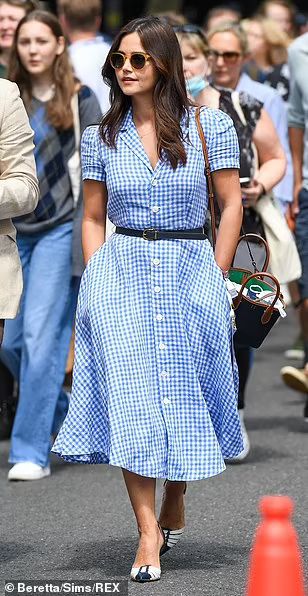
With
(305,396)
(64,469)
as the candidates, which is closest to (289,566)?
(64,469)

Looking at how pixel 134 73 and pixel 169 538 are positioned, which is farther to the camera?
pixel 169 538

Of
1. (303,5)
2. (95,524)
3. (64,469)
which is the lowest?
(303,5)

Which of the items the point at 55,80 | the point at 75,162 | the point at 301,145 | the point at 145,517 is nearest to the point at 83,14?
the point at 301,145

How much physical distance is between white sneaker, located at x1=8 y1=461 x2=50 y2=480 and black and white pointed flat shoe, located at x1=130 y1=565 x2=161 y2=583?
2083mm

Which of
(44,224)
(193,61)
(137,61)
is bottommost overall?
(44,224)

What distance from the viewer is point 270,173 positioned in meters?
7.97

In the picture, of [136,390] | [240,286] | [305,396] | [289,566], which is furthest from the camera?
[305,396]

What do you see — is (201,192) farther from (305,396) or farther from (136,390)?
(305,396)

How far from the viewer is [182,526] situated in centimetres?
601

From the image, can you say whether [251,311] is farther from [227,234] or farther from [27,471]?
[27,471]

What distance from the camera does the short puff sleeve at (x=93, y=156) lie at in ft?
19.5

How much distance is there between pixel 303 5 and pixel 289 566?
78.7ft

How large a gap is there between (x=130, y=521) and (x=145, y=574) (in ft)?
3.60

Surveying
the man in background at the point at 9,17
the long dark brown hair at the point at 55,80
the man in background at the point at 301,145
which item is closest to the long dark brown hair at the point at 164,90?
the long dark brown hair at the point at 55,80
